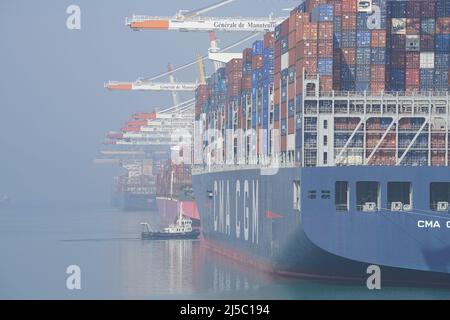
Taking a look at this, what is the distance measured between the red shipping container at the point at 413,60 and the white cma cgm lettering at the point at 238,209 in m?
9.26

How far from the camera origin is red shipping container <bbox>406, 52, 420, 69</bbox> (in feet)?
157

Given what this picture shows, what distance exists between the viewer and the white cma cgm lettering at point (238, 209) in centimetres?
5459

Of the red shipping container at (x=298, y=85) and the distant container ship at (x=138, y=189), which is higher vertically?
the red shipping container at (x=298, y=85)

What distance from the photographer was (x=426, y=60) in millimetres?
48094

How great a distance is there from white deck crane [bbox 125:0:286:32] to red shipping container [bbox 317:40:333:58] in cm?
2028

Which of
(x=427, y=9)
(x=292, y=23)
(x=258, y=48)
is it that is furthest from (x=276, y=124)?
(x=427, y=9)

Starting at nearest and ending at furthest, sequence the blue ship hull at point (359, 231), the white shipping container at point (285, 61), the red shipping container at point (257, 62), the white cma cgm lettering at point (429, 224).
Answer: the white cma cgm lettering at point (429, 224) < the blue ship hull at point (359, 231) < the white shipping container at point (285, 61) < the red shipping container at point (257, 62)

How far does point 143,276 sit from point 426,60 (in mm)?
15494

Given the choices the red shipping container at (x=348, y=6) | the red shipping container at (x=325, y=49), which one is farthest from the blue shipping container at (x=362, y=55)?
the red shipping container at (x=348, y=6)

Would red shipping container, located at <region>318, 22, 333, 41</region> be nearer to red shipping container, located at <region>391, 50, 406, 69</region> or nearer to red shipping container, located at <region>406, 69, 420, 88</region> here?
red shipping container, located at <region>391, 50, 406, 69</region>

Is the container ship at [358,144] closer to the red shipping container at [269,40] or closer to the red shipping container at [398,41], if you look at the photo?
the red shipping container at [398,41]

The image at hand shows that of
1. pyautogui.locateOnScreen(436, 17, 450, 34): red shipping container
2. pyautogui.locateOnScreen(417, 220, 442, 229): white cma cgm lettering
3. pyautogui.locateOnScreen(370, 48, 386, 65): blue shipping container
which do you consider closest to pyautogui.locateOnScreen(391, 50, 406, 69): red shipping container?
pyautogui.locateOnScreen(370, 48, 386, 65): blue shipping container
